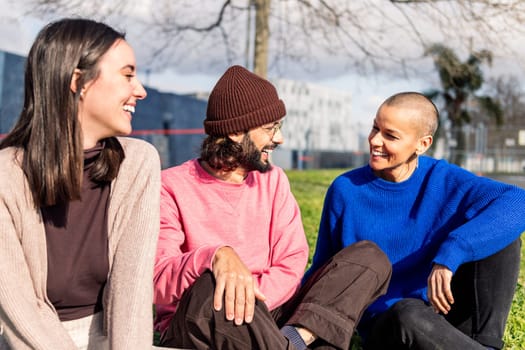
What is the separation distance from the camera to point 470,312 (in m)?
2.61

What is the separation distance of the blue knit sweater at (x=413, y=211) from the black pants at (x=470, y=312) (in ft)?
0.46

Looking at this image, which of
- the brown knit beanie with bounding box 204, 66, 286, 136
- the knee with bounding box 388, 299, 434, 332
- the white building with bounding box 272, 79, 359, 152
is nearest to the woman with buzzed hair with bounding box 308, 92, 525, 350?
the knee with bounding box 388, 299, 434, 332

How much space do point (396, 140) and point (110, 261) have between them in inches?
54.3

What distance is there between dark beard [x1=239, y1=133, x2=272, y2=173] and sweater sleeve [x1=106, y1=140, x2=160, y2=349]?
45cm

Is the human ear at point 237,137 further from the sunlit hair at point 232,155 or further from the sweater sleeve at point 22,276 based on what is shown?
the sweater sleeve at point 22,276

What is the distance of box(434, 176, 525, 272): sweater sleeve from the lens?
246 centimetres

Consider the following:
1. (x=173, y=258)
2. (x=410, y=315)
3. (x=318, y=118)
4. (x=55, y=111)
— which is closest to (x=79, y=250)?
(x=173, y=258)

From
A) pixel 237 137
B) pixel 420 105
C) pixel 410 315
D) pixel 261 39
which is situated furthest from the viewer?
pixel 261 39

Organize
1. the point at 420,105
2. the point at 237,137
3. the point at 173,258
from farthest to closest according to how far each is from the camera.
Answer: the point at 420,105, the point at 237,137, the point at 173,258

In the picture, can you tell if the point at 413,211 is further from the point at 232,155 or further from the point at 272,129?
the point at 232,155

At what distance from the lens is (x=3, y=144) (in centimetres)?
207

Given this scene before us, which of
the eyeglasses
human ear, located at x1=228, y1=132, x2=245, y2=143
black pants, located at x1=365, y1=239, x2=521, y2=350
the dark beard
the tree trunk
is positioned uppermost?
the tree trunk

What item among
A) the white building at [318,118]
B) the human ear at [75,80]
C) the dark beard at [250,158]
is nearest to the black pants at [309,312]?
the dark beard at [250,158]

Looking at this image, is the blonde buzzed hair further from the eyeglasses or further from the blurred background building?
the blurred background building
